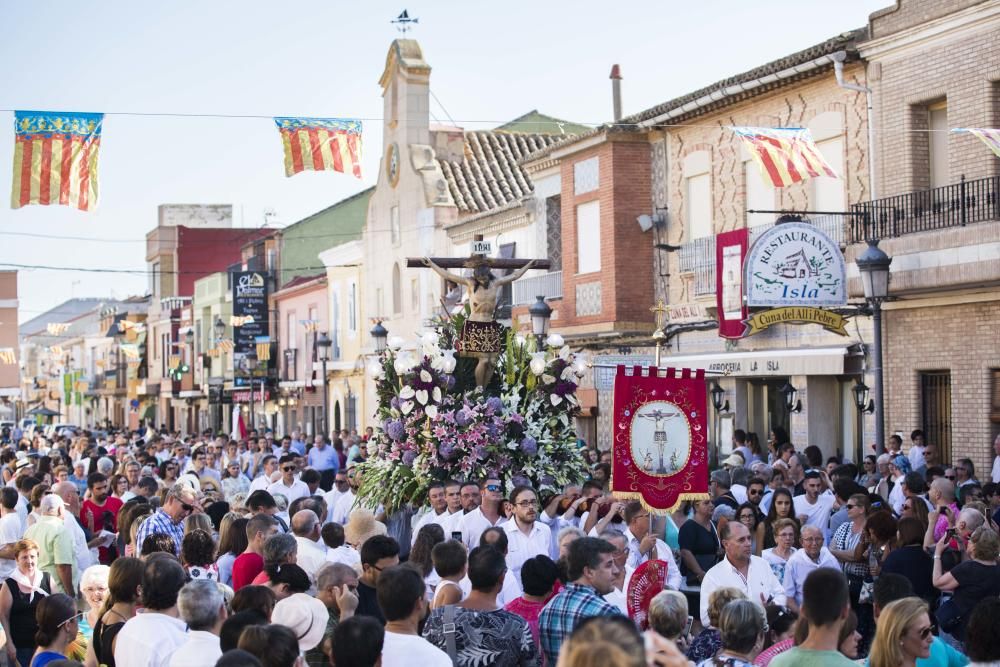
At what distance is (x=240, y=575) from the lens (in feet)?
30.9

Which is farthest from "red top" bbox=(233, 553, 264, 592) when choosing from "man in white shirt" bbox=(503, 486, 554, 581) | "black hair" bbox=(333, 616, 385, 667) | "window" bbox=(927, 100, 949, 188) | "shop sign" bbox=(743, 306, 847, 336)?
"window" bbox=(927, 100, 949, 188)

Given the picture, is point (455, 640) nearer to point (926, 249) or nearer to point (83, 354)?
point (926, 249)

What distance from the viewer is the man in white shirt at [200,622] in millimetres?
6508

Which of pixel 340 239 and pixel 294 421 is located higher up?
pixel 340 239

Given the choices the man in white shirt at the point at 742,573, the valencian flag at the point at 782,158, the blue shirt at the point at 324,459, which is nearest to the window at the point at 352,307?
the blue shirt at the point at 324,459

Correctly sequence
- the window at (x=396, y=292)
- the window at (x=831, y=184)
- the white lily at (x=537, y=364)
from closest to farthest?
1. the white lily at (x=537, y=364)
2. the window at (x=831, y=184)
3. the window at (x=396, y=292)

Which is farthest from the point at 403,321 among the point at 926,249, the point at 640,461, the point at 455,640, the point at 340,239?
the point at 455,640

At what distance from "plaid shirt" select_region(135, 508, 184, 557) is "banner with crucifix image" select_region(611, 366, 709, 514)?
3.54m

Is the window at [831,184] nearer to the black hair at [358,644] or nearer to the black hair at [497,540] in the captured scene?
the black hair at [497,540]

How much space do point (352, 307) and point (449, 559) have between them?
3843 centimetres

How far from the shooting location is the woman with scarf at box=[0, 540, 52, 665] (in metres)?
9.23

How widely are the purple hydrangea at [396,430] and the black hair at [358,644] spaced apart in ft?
29.9

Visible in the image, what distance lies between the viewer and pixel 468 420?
1469cm

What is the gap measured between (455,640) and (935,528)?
5.51 m
